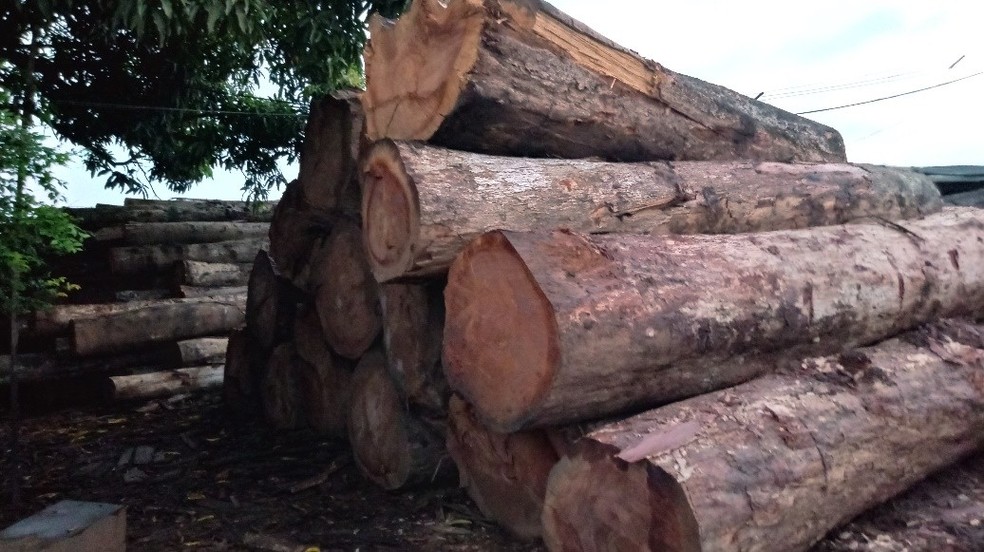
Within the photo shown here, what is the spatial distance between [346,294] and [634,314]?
183 centimetres

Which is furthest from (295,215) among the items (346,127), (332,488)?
(332,488)

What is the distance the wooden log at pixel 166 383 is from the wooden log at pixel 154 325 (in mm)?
233

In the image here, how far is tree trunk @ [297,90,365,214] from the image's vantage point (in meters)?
3.53

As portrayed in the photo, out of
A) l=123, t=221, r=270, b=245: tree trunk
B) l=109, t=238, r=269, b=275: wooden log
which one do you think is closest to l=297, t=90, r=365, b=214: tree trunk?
l=109, t=238, r=269, b=275: wooden log

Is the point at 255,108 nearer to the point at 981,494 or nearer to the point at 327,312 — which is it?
the point at 327,312

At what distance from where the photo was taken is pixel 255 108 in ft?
22.3

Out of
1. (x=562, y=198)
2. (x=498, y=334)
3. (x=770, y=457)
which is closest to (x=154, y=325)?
(x=562, y=198)

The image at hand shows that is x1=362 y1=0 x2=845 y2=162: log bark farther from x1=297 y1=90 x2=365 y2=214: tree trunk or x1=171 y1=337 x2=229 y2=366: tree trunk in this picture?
x1=171 y1=337 x2=229 y2=366: tree trunk

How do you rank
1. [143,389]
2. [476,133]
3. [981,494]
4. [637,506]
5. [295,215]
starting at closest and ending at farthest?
[637,506] → [981,494] → [476,133] → [295,215] → [143,389]

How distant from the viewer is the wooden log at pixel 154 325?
467 cm

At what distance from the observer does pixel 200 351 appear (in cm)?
506

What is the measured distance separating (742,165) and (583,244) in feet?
5.08

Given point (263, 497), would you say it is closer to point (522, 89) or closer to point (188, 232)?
point (522, 89)

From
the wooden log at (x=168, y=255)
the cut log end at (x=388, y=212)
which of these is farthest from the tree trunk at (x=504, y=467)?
the wooden log at (x=168, y=255)
